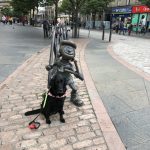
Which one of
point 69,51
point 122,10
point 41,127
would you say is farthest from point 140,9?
point 41,127

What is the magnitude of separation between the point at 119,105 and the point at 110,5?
46.8 meters

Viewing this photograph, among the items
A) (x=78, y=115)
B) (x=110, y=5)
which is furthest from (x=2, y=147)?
(x=110, y=5)

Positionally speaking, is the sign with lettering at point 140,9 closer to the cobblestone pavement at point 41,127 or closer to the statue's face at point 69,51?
the cobblestone pavement at point 41,127

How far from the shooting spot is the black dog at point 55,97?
4082 millimetres

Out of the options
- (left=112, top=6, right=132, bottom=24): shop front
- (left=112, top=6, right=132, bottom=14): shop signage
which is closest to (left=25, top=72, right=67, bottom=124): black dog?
(left=112, top=6, right=132, bottom=24): shop front

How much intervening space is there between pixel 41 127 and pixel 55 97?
537 mm

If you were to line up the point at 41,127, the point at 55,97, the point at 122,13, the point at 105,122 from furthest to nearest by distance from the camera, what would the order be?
the point at 122,13 < the point at 105,122 < the point at 55,97 < the point at 41,127

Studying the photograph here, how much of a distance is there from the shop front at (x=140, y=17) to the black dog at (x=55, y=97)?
112ft

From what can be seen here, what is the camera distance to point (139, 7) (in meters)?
39.6

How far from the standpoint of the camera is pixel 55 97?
4.22 metres

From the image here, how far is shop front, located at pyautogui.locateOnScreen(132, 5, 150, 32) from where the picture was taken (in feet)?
123

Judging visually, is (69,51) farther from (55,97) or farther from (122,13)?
(122,13)

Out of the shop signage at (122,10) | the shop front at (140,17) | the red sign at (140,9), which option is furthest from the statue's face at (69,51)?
the shop signage at (122,10)

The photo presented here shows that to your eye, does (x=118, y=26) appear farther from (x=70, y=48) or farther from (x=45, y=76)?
(x=70, y=48)
